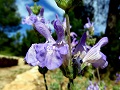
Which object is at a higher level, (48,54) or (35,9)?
(35,9)

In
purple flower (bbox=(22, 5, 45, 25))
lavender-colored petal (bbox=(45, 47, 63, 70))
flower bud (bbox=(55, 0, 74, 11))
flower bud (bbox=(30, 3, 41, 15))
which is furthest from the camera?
flower bud (bbox=(30, 3, 41, 15))

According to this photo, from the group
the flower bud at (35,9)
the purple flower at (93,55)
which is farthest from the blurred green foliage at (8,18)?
the purple flower at (93,55)

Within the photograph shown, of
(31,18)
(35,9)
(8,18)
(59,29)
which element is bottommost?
(59,29)

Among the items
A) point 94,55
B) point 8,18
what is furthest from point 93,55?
point 8,18

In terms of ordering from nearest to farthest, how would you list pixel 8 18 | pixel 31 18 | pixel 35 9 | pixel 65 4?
pixel 65 4 → pixel 31 18 → pixel 35 9 → pixel 8 18

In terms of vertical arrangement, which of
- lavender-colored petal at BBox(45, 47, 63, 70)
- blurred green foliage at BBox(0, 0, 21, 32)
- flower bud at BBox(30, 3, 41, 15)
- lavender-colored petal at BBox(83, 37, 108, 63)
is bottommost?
lavender-colored petal at BBox(45, 47, 63, 70)

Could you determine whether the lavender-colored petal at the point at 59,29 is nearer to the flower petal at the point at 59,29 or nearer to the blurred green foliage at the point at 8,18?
the flower petal at the point at 59,29

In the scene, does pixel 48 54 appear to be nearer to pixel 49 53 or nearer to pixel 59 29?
pixel 49 53

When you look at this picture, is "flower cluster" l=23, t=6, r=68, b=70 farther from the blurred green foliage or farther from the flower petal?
the blurred green foliage

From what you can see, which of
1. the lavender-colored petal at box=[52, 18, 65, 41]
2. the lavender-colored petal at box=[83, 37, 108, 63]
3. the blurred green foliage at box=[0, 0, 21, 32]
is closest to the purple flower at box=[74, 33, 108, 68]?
the lavender-colored petal at box=[83, 37, 108, 63]

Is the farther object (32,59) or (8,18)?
(8,18)

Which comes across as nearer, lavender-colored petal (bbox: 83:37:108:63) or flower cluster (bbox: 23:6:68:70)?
flower cluster (bbox: 23:6:68:70)

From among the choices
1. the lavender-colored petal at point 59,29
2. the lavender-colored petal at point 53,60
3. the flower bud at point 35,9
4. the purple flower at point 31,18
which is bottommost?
the lavender-colored petal at point 53,60
